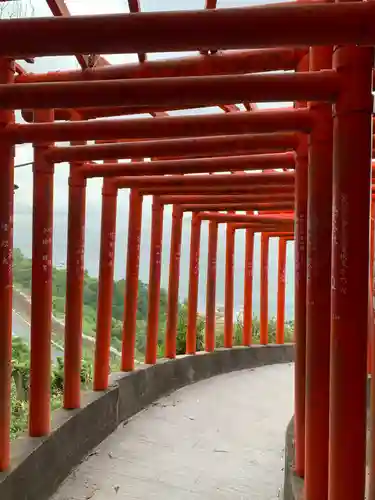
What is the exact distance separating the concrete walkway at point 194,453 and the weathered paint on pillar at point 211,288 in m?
1.46

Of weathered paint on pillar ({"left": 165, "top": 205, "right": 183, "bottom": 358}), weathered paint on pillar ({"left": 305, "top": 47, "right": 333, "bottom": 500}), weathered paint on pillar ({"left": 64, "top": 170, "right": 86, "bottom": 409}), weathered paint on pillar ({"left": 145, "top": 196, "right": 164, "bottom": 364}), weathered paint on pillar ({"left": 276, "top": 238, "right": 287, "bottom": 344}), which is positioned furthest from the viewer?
weathered paint on pillar ({"left": 276, "top": 238, "right": 287, "bottom": 344})

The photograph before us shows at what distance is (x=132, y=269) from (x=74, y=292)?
1786 millimetres

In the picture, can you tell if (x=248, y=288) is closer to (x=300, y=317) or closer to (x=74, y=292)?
(x=74, y=292)

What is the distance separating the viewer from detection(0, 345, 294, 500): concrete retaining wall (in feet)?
14.2

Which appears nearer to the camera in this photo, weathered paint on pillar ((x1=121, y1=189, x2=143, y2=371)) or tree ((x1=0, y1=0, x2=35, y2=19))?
tree ((x1=0, y1=0, x2=35, y2=19))

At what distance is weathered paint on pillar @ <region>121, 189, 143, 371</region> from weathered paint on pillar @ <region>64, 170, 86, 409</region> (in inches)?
66.8

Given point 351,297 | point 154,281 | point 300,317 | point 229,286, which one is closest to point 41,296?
point 300,317

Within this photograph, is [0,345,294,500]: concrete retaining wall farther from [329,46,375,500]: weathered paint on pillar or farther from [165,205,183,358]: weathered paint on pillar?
[329,46,375,500]: weathered paint on pillar

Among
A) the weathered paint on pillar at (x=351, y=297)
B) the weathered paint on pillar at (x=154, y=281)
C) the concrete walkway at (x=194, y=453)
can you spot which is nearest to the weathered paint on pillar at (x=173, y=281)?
the weathered paint on pillar at (x=154, y=281)

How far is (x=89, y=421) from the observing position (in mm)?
5824

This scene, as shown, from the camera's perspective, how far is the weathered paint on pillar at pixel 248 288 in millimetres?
10953

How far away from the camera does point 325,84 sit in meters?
2.90

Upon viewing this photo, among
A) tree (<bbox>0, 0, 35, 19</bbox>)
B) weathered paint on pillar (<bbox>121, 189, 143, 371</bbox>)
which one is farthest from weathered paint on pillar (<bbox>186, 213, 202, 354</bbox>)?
tree (<bbox>0, 0, 35, 19</bbox>)

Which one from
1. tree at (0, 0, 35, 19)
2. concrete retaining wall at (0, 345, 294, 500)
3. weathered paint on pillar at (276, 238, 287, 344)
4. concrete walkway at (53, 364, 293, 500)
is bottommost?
concrete walkway at (53, 364, 293, 500)
